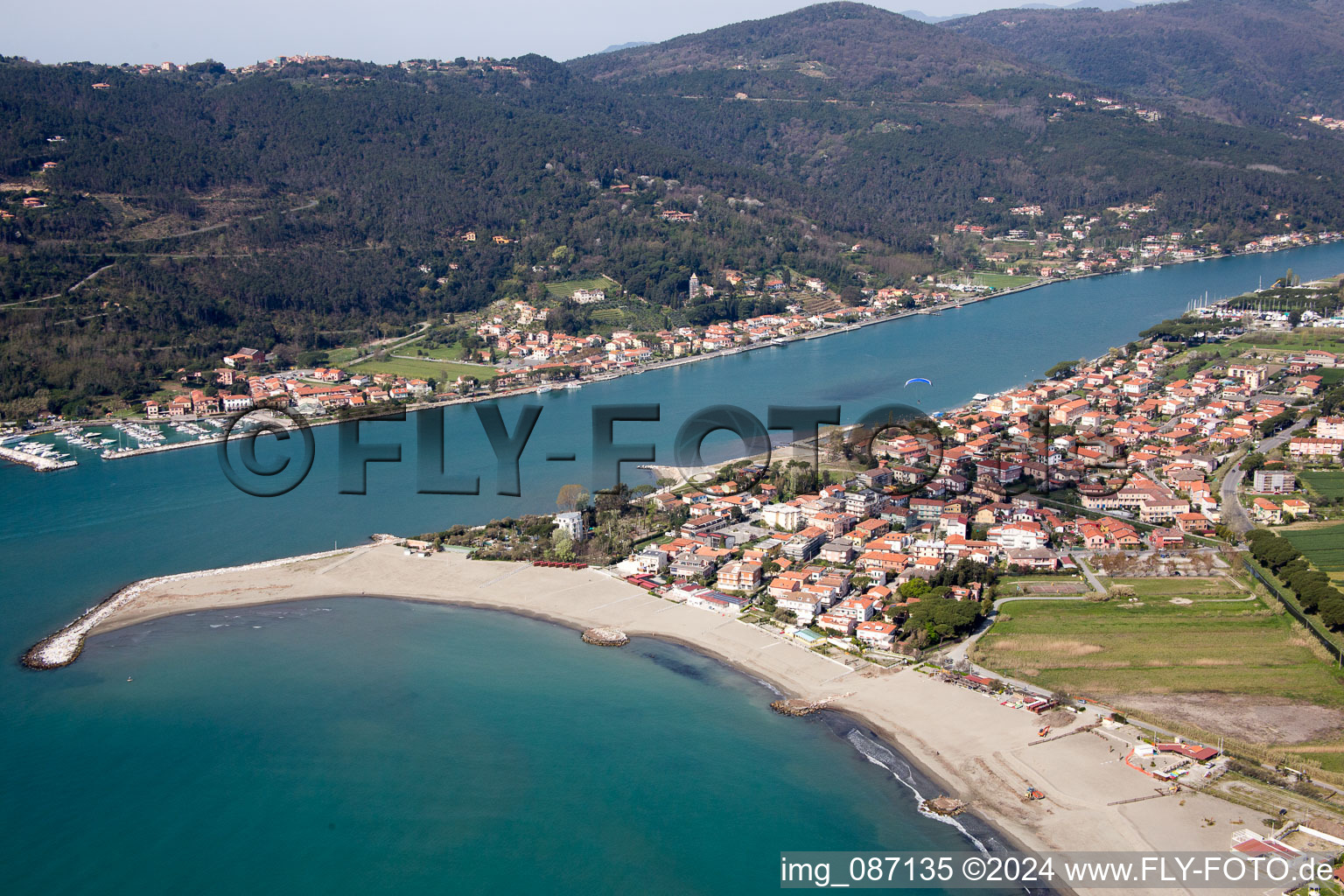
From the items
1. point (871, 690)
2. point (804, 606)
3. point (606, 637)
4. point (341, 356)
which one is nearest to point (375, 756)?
point (606, 637)

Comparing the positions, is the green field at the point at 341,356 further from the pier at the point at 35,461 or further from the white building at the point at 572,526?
the white building at the point at 572,526

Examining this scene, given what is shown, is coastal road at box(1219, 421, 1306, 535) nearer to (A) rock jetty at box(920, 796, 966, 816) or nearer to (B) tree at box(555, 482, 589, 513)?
(A) rock jetty at box(920, 796, 966, 816)

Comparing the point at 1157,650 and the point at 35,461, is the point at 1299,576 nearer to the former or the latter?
the point at 1157,650

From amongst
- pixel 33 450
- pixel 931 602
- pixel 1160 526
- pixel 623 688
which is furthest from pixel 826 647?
pixel 33 450

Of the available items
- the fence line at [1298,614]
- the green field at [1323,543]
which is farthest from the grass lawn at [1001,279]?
the fence line at [1298,614]

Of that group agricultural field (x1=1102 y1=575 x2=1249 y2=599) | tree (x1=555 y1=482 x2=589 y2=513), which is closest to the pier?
tree (x1=555 y1=482 x2=589 y2=513)
